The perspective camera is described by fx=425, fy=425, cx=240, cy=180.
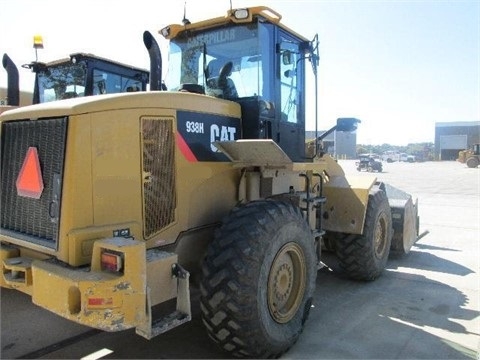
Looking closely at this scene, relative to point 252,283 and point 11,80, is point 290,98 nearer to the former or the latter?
point 252,283

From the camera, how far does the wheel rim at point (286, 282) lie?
3650mm

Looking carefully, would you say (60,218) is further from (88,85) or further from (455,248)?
(455,248)

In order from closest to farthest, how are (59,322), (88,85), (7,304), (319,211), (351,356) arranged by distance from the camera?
(351,356)
(59,322)
(7,304)
(319,211)
(88,85)

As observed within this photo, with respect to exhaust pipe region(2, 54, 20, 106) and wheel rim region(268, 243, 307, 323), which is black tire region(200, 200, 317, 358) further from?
exhaust pipe region(2, 54, 20, 106)

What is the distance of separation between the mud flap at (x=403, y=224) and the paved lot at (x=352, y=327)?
578mm

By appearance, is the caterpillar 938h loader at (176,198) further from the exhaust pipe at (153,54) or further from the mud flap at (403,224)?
the mud flap at (403,224)

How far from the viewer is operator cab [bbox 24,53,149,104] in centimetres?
749

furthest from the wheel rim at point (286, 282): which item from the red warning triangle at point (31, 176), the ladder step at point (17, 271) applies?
the red warning triangle at point (31, 176)

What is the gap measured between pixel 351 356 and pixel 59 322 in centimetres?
288

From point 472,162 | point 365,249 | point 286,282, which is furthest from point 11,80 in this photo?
point 472,162

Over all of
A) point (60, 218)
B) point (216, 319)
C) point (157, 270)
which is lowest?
point (216, 319)

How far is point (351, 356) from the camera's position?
12.0 ft

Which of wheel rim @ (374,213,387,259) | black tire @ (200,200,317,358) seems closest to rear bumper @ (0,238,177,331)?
black tire @ (200,200,317,358)

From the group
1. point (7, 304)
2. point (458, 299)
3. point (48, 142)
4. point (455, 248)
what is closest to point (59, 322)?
point (7, 304)
